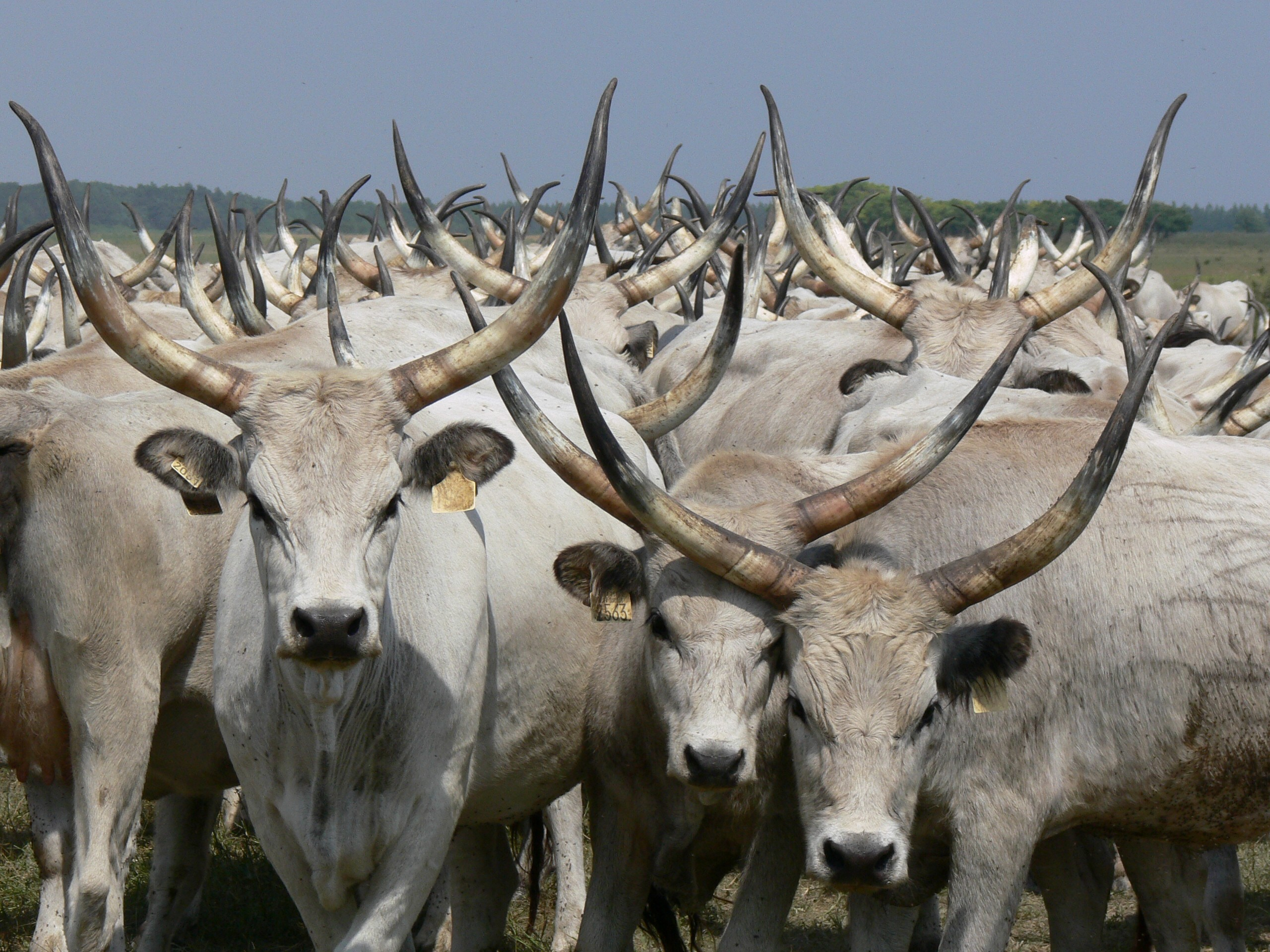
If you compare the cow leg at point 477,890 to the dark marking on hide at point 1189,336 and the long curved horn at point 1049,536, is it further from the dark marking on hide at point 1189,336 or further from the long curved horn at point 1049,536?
the dark marking on hide at point 1189,336

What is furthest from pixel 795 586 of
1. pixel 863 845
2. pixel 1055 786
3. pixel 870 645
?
pixel 1055 786

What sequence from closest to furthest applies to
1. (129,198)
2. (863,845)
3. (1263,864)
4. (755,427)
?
(863,845)
(1263,864)
(755,427)
(129,198)

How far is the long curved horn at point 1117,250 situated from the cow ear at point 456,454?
3891mm

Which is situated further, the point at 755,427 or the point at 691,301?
the point at 691,301

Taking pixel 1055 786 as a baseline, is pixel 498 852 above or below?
below

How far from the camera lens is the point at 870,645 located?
3.59 meters

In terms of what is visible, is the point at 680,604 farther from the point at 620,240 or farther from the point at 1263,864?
the point at 620,240

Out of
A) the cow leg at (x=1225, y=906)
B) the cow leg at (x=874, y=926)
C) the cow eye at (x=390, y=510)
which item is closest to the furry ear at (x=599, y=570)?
the cow eye at (x=390, y=510)

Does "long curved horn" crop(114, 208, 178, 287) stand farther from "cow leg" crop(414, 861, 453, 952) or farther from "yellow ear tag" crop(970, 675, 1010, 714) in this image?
Result: "yellow ear tag" crop(970, 675, 1010, 714)

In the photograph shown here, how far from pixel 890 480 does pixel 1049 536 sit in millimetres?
488

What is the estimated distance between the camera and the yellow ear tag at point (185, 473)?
378 centimetres

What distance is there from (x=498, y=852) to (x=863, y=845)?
90.9 inches

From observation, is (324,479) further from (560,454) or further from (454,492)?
(560,454)

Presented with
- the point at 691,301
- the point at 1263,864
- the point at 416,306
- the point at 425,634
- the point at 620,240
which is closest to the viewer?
the point at 425,634
